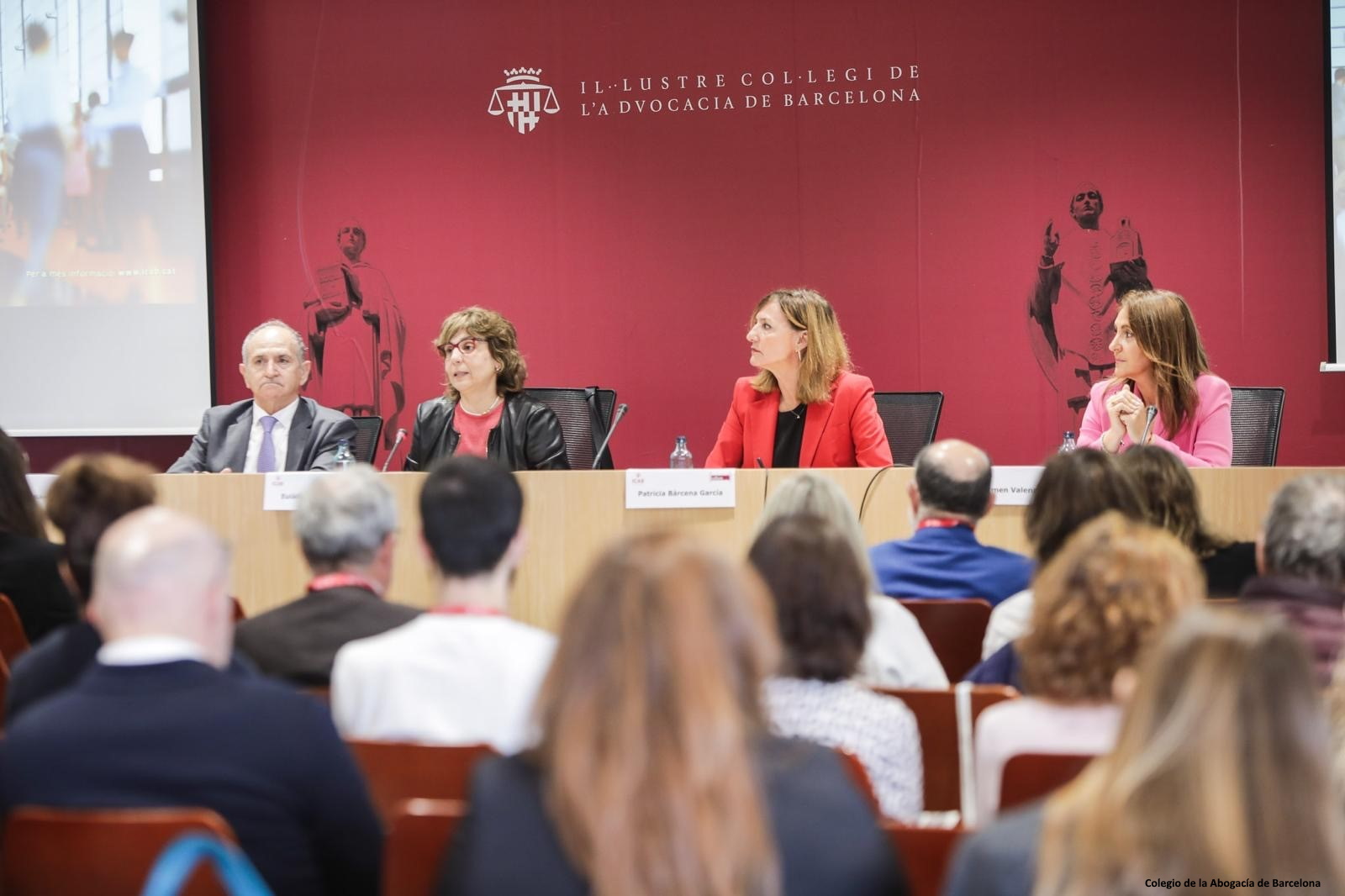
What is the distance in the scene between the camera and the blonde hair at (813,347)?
4.43m

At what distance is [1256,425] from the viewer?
437 cm

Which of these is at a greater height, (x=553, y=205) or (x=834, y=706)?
(x=553, y=205)

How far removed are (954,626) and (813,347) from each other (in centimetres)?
210

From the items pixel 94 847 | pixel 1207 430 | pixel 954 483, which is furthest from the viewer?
pixel 1207 430

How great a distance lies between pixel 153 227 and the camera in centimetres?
577

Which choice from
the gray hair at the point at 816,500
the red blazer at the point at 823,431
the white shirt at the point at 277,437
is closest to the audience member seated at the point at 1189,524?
the gray hair at the point at 816,500

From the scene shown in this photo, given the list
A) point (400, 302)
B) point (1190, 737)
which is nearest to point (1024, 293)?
point (400, 302)

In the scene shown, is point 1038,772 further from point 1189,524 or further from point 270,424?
point 270,424

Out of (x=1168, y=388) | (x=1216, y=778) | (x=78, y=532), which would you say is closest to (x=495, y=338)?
(x=1168, y=388)

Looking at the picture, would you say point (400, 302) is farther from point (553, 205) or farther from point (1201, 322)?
point (1201, 322)

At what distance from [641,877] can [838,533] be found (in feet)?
2.65

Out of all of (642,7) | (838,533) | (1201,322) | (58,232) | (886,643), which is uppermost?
(642,7)

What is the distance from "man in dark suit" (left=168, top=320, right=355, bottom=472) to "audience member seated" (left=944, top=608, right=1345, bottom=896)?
3.67 metres

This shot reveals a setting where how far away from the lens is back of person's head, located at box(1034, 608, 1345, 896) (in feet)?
3.15
